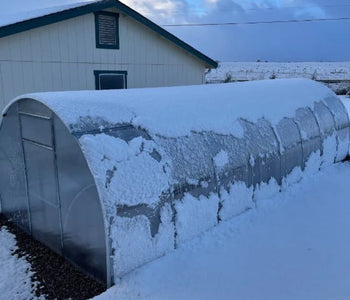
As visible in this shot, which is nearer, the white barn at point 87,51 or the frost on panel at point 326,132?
the white barn at point 87,51

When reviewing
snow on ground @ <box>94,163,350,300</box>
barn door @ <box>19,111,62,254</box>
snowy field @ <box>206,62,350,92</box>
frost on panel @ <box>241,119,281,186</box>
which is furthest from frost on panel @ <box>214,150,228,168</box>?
snowy field @ <box>206,62,350,92</box>

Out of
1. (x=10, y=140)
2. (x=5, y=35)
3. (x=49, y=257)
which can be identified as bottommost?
(x=49, y=257)

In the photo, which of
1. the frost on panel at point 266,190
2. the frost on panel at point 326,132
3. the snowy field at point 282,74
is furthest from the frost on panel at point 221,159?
the snowy field at point 282,74

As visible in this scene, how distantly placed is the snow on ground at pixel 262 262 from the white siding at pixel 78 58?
6.09m

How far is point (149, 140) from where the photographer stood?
5043 millimetres

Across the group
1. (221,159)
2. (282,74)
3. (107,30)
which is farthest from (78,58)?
→ (282,74)

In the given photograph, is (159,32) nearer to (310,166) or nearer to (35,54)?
(35,54)

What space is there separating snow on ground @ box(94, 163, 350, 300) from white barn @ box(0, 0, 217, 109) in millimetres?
6115

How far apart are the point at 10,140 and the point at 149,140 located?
263 cm

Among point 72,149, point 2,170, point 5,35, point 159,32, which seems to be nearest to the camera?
point 72,149

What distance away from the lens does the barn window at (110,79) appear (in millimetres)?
10273

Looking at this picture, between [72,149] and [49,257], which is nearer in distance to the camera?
[72,149]

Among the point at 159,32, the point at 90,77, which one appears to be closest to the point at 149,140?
the point at 90,77

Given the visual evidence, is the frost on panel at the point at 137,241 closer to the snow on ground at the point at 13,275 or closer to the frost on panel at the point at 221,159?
the snow on ground at the point at 13,275
